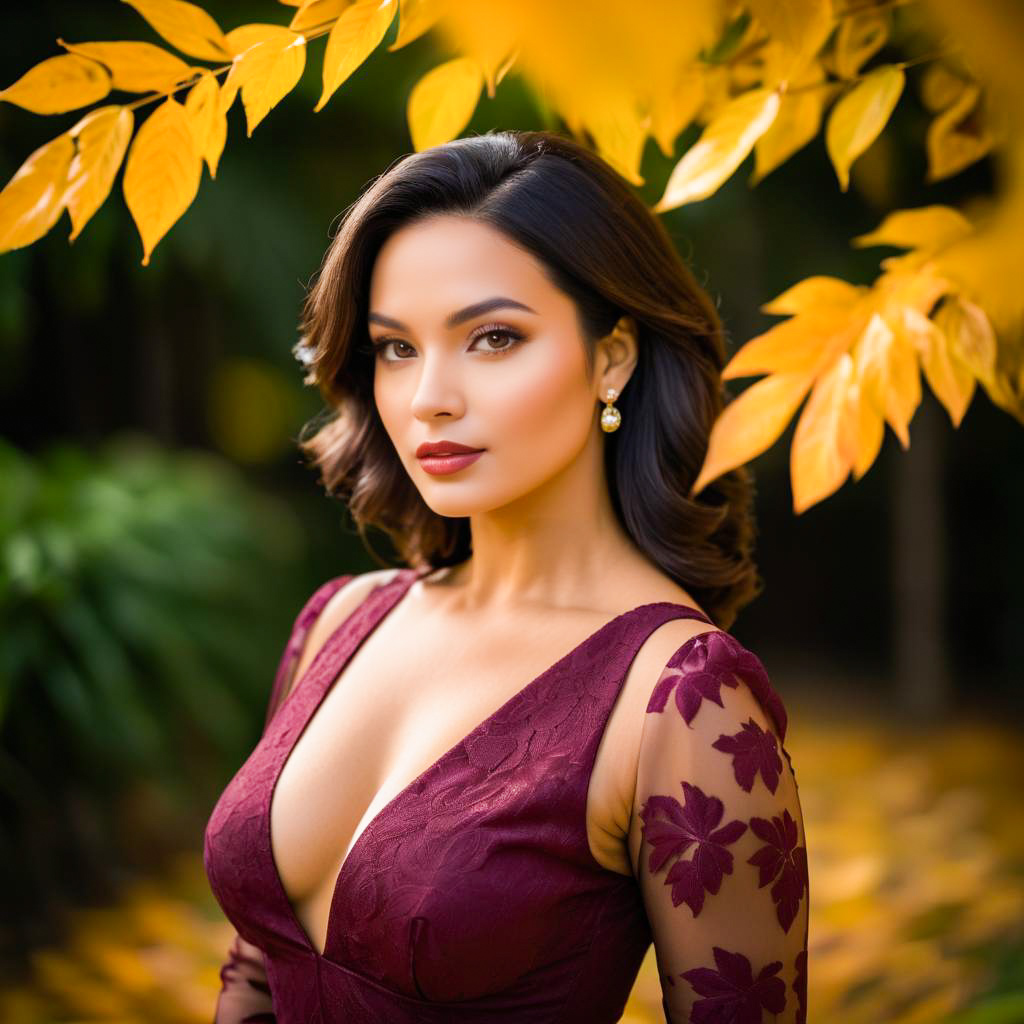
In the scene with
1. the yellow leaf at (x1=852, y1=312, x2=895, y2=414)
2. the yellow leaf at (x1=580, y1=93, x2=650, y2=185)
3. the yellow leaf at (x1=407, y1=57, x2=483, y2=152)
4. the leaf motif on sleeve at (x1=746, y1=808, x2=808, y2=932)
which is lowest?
the leaf motif on sleeve at (x1=746, y1=808, x2=808, y2=932)

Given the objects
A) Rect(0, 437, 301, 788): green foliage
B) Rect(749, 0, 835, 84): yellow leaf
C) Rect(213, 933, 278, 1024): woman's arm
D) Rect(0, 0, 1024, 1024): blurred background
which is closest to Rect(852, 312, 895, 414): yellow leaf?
Rect(749, 0, 835, 84): yellow leaf

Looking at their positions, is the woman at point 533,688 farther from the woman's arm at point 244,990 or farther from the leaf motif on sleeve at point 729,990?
the woman's arm at point 244,990

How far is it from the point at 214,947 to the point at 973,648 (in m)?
4.02

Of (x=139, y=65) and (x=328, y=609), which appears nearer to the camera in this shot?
(x=139, y=65)

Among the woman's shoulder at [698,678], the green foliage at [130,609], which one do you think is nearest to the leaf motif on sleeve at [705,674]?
the woman's shoulder at [698,678]

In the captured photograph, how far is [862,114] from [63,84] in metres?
0.74

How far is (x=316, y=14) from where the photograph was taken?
104cm

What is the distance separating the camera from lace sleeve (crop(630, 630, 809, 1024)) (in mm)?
1201

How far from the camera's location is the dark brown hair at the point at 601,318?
135 centimetres

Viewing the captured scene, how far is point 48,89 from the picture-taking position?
1.02 metres

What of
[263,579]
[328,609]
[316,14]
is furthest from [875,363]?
[263,579]

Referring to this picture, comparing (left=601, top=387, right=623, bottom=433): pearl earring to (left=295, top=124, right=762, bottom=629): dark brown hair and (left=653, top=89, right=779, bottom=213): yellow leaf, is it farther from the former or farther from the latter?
(left=653, top=89, right=779, bottom=213): yellow leaf

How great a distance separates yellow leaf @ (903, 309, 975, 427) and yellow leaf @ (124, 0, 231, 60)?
66 centimetres

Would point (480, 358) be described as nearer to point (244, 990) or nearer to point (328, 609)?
point (328, 609)
